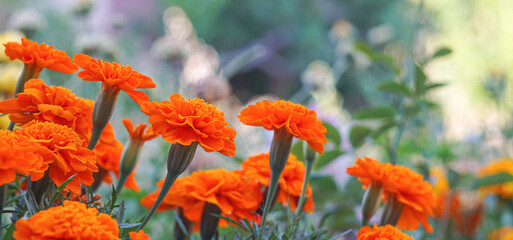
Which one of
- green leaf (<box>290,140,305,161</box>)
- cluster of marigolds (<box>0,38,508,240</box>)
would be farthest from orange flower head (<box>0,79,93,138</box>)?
green leaf (<box>290,140,305,161</box>)

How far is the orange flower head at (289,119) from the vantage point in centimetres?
30

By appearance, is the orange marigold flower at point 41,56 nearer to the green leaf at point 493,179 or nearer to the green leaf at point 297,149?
the green leaf at point 297,149

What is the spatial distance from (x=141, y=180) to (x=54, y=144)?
63cm

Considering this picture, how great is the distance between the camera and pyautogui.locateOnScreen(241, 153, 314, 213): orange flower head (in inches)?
14.5

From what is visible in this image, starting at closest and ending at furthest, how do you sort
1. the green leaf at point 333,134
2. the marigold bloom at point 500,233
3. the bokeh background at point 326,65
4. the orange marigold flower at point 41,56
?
the orange marigold flower at point 41,56 < the green leaf at point 333,134 < the bokeh background at point 326,65 < the marigold bloom at point 500,233

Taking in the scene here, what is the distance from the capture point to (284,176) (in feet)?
1.26

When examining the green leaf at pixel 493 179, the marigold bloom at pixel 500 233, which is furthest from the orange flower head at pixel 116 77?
the marigold bloom at pixel 500 233

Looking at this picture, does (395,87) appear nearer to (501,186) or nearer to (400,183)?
(400,183)

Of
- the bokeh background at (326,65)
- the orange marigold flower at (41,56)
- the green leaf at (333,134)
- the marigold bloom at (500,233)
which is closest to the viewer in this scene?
the orange marigold flower at (41,56)

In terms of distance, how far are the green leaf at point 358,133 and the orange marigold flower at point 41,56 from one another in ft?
1.03

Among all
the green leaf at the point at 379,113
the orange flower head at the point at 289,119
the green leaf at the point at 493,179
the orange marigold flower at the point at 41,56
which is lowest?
the orange flower head at the point at 289,119

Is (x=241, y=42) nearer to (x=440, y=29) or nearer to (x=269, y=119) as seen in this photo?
(x=440, y=29)

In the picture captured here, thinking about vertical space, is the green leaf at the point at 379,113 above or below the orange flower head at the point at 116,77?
above

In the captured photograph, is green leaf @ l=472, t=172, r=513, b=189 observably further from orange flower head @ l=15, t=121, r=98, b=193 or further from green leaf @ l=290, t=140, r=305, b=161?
orange flower head @ l=15, t=121, r=98, b=193
